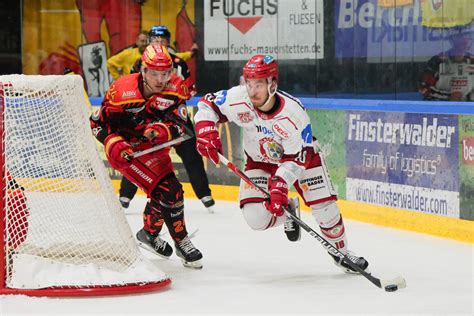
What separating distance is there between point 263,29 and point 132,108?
431cm

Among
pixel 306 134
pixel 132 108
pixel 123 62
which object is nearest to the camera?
pixel 306 134

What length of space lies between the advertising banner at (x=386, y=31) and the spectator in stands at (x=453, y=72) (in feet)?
0.20

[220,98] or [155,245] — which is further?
[155,245]

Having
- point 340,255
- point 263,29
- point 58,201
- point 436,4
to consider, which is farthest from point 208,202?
point 58,201

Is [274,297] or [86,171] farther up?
[86,171]

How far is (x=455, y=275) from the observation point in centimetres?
559

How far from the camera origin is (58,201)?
5.19 meters

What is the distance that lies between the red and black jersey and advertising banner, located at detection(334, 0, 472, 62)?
306cm

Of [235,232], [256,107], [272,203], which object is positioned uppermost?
[256,107]

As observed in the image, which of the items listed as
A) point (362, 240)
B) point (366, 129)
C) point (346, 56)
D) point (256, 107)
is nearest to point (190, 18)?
point (346, 56)

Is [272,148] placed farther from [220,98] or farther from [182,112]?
[182,112]

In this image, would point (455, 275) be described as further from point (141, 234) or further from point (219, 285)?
point (141, 234)

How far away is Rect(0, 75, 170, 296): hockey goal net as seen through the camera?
4.96 metres

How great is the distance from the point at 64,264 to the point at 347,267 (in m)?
1.30
